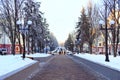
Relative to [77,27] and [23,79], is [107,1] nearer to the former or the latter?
A: [23,79]

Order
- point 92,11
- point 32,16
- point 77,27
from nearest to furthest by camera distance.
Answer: point 32,16
point 92,11
point 77,27

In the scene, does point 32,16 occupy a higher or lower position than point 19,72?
higher

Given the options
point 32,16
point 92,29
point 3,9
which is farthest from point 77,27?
point 3,9

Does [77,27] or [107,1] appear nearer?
[107,1]

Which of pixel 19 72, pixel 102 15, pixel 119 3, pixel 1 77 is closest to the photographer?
pixel 1 77

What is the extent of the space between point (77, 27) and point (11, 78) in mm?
100974

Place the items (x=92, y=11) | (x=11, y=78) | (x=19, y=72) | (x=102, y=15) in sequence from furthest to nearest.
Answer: (x=92, y=11)
(x=102, y=15)
(x=19, y=72)
(x=11, y=78)

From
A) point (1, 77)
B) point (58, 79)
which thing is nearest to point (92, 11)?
point (58, 79)

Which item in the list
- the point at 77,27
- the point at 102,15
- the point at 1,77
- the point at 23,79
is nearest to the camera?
the point at 1,77

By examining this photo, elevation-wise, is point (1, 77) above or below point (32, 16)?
below

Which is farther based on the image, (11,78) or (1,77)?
(11,78)

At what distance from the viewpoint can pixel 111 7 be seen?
48.6m

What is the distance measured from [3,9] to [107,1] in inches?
743

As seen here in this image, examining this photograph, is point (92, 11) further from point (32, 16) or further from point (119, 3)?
point (119, 3)
